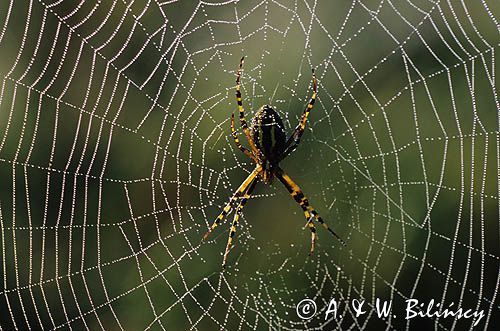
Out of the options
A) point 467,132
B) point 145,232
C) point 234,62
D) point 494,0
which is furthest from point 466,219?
point 145,232

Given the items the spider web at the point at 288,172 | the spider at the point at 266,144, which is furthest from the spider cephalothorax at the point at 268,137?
the spider web at the point at 288,172

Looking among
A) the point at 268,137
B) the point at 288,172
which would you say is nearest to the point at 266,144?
the point at 268,137

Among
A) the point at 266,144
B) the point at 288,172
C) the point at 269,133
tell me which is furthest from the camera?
the point at 288,172

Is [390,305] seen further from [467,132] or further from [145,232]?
[145,232]

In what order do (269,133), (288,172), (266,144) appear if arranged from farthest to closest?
(288,172)
(266,144)
(269,133)

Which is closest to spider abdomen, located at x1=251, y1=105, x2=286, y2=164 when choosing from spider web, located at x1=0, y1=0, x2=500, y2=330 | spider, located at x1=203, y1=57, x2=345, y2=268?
spider, located at x1=203, y1=57, x2=345, y2=268

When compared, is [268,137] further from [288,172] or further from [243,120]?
[288,172]
